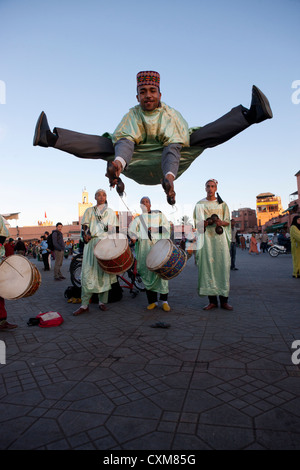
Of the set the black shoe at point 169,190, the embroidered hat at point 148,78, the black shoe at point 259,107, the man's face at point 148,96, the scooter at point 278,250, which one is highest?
the embroidered hat at point 148,78

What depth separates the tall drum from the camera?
141 inches

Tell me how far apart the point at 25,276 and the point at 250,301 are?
140 inches

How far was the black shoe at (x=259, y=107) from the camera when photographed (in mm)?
2850

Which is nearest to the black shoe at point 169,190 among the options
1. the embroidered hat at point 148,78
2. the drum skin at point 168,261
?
the embroidered hat at point 148,78

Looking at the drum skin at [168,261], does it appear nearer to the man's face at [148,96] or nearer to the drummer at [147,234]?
the drummer at [147,234]

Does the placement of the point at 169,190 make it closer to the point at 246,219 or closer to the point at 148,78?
the point at 148,78

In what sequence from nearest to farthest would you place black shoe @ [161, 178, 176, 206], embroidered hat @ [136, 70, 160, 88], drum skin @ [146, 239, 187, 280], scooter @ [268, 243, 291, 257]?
black shoe @ [161, 178, 176, 206], embroidered hat @ [136, 70, 160, 88], drum skin @ [146, 239, 187, 280], scooter @ [268, 243, 291, 257]

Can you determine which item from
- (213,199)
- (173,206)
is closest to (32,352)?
(173,206)

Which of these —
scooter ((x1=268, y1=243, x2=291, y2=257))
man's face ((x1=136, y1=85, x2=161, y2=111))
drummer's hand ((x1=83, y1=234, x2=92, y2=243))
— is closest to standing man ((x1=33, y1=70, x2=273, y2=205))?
man's face ((x1=136, y1=85, x2=161, y2=111))

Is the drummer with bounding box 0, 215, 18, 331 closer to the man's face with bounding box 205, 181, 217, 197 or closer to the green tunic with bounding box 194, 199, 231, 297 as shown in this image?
the green tunic with bounding box 194, 199, 231, 297

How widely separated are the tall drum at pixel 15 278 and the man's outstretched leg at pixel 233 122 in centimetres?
242

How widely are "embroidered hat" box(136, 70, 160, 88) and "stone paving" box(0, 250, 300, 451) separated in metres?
2.66

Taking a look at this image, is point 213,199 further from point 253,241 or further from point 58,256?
point 253,241

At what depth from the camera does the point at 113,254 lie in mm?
4328
